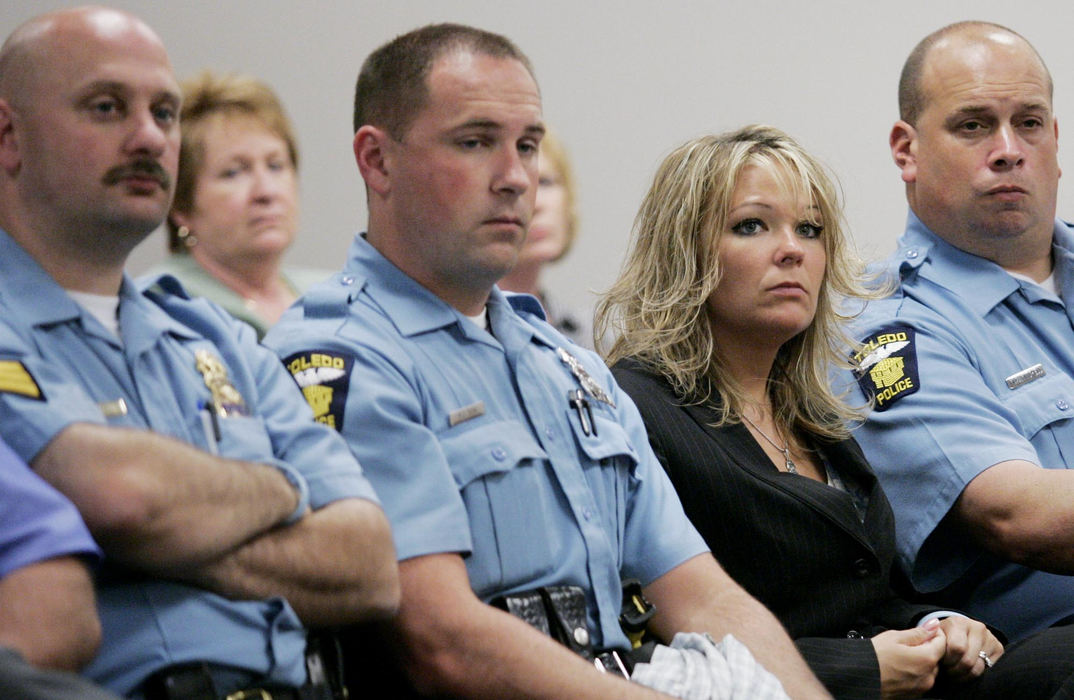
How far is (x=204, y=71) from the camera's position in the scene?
2.79 meters

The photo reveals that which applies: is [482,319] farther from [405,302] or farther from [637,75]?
[637,75]

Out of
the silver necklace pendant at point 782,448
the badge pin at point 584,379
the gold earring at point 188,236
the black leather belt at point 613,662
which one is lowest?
the black leather belt at point 613,662

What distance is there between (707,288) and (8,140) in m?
1.18

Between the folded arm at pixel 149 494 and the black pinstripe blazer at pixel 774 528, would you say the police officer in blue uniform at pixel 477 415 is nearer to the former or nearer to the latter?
the black pinstripe blazer at pixel 774 528

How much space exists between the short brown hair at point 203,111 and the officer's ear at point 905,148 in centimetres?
131

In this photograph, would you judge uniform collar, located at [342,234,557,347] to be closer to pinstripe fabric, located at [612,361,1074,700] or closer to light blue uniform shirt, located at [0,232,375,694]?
light blue uniform shirt, located at [0,232,375,694]

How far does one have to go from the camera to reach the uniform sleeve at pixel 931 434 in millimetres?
2426

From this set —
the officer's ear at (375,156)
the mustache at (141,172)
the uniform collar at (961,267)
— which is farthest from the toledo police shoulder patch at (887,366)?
the mustache at (141,172)

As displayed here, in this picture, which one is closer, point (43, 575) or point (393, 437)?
point (43, 575)

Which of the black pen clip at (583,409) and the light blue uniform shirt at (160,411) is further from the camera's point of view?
the black pen clip at (583,409)

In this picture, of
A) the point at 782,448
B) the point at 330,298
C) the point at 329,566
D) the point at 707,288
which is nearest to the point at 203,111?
the point at 330,298

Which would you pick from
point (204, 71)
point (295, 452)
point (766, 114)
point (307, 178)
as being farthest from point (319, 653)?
point (766, 114)

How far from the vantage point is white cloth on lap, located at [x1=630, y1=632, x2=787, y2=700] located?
5.83ft

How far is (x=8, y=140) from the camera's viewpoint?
65.9 inches
